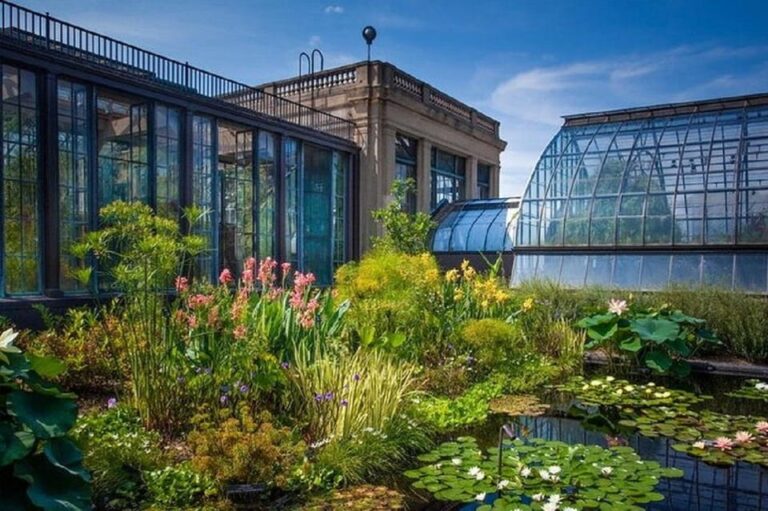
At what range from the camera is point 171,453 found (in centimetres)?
444

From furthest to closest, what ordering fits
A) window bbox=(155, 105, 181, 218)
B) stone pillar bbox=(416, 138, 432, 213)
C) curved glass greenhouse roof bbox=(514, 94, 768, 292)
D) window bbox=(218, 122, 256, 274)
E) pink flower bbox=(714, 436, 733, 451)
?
stone pillar bbox=(416, 138, 432, 213) → window bbox=(218, 122, 256, 274) → window bbox=(155, 105, 181, 218) → curved glass greenhouse roof bbox=(514, 94, 768, 292) → pink flower bbox=(714, 436, 733, 451)

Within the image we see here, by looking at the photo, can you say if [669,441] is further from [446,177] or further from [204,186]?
[446,177]

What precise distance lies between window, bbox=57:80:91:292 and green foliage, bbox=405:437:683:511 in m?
8.76

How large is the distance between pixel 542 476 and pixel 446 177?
67.3ft

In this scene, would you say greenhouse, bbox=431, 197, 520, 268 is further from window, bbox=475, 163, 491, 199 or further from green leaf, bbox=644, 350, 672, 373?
green leaf, bbox=644, 350, 672, 373

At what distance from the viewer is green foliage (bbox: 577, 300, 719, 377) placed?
8.67m

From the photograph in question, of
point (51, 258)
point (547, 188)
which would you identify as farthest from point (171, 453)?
point (547, 188)

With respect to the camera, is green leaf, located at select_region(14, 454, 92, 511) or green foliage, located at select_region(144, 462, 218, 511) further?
green foliage, located at select_region(144, 462, 218, 511)

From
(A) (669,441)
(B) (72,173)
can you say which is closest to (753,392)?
(A) (669,441)

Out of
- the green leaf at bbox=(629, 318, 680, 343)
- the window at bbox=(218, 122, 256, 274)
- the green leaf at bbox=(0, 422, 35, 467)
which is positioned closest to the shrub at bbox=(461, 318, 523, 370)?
the green leaf at bbox=(629, 318, 680, 343)

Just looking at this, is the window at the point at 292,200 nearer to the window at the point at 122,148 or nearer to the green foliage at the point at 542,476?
the window at the point at 122,148

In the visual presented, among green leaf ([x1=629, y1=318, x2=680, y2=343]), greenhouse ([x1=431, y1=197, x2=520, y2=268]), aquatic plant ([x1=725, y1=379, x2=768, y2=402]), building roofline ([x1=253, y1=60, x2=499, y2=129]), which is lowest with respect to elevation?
aquatic plant ([x1=725, y1=379, x2=768, y2=402])

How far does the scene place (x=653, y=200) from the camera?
1330 centimetres

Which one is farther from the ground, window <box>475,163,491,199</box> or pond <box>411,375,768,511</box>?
window <box>475,163,491,199</box>
